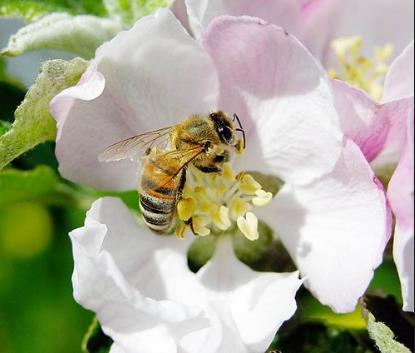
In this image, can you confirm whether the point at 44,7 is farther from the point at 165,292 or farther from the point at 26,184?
the point at 165,292

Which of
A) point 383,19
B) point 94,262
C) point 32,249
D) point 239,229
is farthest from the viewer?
point 32,249

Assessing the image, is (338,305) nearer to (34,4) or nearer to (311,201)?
(311,201)

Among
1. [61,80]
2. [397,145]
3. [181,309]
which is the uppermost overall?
[61,80]

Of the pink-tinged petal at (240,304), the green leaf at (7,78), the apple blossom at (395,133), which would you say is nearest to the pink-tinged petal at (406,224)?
the apple blossom at (395,133)

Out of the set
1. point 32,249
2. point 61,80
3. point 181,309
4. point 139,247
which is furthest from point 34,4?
point 32,249

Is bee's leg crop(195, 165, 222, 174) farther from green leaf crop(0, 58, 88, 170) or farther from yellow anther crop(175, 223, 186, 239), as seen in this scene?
green leaf crop(0, 58, 88, 170)

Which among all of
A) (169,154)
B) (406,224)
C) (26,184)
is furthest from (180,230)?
(406,224)
